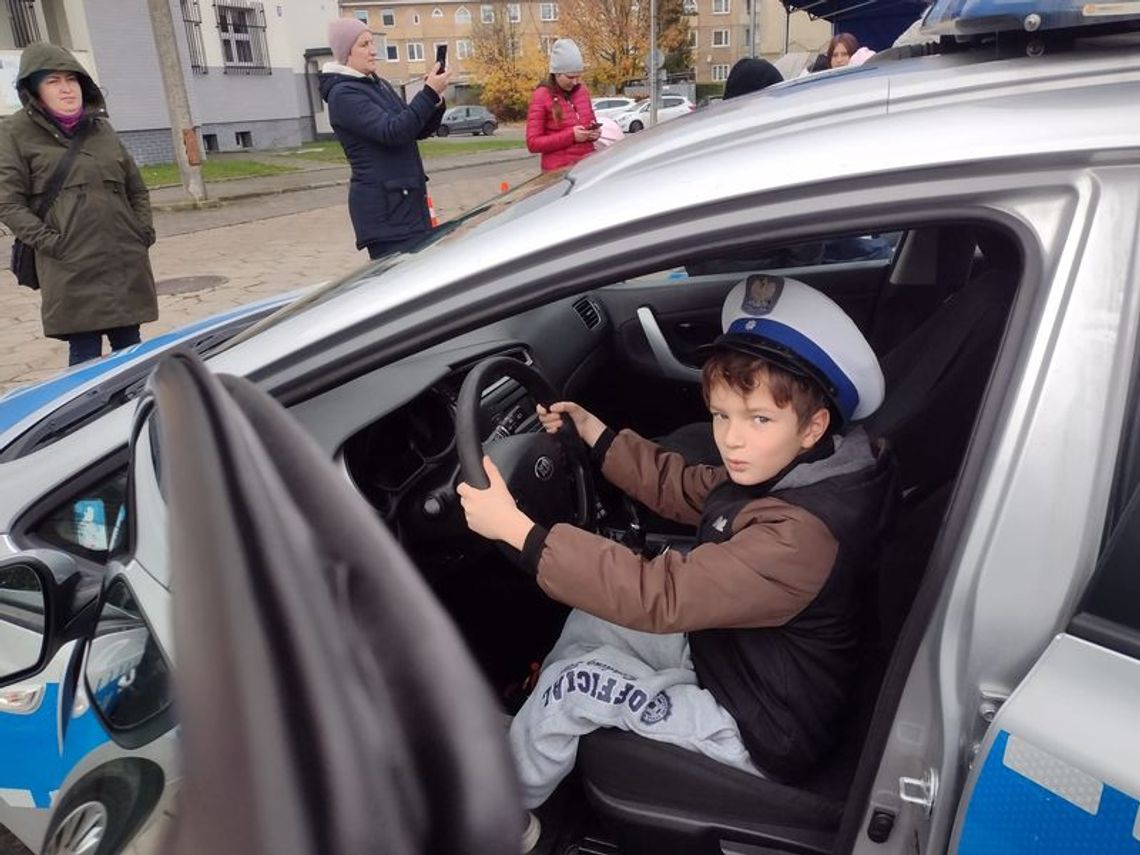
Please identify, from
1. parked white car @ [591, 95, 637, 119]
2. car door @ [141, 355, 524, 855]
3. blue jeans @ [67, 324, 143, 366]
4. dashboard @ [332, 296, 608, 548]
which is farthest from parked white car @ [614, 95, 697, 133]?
car door @ [141, 355, 524, 855]

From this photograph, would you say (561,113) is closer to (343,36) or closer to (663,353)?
(343,36)

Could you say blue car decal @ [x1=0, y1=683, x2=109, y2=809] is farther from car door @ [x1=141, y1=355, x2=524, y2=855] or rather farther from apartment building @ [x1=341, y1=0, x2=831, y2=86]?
apartment building @ [x1=341, y1=0, x2=831, y2=86]

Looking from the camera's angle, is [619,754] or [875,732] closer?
[875,732]

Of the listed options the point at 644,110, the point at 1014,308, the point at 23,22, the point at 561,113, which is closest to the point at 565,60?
the point at 561,113

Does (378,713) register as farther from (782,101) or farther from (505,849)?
(782,101)

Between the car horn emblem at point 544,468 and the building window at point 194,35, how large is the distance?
24456mm

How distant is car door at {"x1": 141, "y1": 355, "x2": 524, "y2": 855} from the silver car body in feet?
1.19

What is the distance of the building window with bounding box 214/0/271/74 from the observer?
24.6m

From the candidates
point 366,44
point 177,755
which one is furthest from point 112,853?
point 366,44

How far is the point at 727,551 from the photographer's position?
1406 millimetres

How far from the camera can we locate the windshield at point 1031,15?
1047 millimetres

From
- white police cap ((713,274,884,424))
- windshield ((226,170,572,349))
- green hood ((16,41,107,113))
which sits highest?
green hood ((16,41,107,113))

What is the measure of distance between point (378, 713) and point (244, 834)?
0.12m

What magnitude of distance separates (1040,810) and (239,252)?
9836 millimetres
